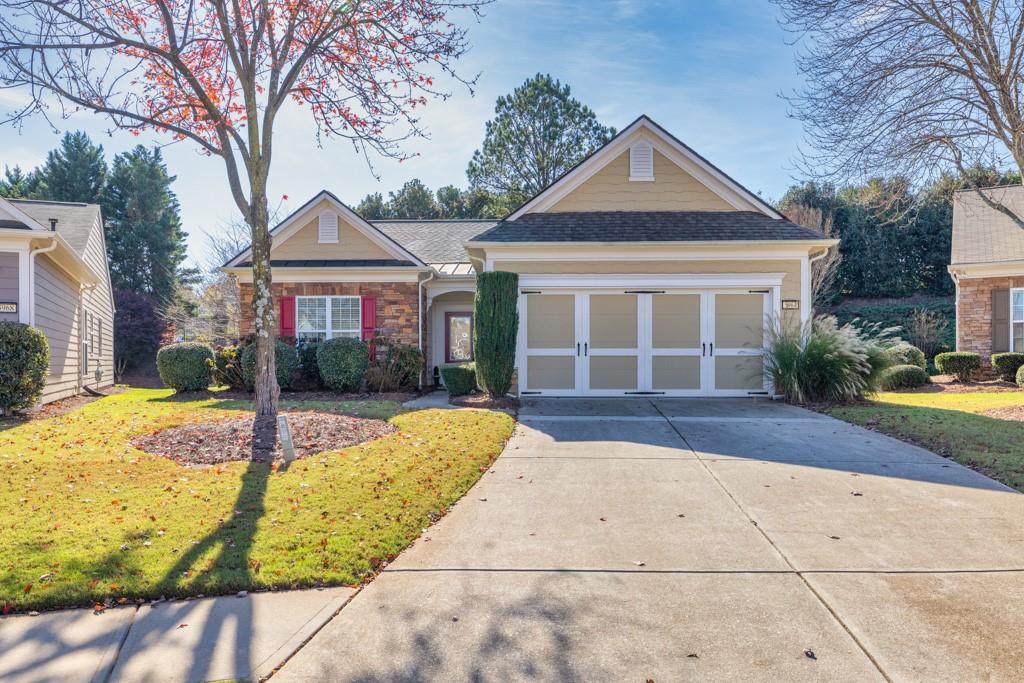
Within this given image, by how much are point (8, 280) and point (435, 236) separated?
10.8m

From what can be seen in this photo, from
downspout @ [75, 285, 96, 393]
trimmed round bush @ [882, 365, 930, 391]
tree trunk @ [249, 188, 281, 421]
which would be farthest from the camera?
trimmed round bush @ [882, 365, 930, 391]

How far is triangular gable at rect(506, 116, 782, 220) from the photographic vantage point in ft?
42.6

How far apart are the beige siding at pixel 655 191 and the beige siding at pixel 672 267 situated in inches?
60.3

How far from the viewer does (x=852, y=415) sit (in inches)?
380

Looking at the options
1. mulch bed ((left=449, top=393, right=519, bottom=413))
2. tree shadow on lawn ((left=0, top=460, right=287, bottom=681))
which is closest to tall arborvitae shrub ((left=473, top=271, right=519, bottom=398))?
mulch bed ((left=449, top=393, right=519, bottom=413))

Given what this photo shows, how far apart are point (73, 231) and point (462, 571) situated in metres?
17.0

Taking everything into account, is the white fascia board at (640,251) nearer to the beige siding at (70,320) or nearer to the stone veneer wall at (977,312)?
the beige siding at (70,320)

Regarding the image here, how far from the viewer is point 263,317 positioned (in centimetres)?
853

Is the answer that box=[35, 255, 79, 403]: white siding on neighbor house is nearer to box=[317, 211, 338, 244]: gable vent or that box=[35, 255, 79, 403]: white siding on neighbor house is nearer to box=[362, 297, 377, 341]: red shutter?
box=[317, 211, 338, 244]: gable vent

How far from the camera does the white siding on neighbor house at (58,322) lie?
12711 mm

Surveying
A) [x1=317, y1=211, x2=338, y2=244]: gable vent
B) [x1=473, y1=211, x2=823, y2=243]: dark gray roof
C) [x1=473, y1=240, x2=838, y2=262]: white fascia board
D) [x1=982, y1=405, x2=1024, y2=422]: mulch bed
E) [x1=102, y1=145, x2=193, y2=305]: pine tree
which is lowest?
[x1=982, y1=405, x2=1024, y2=422]: mulch bed

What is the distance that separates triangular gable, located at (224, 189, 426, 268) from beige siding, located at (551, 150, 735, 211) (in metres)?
4.97

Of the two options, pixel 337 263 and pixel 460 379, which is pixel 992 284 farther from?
pixel 337 263

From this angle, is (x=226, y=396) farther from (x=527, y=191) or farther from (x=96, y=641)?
(x=527, y=191)
